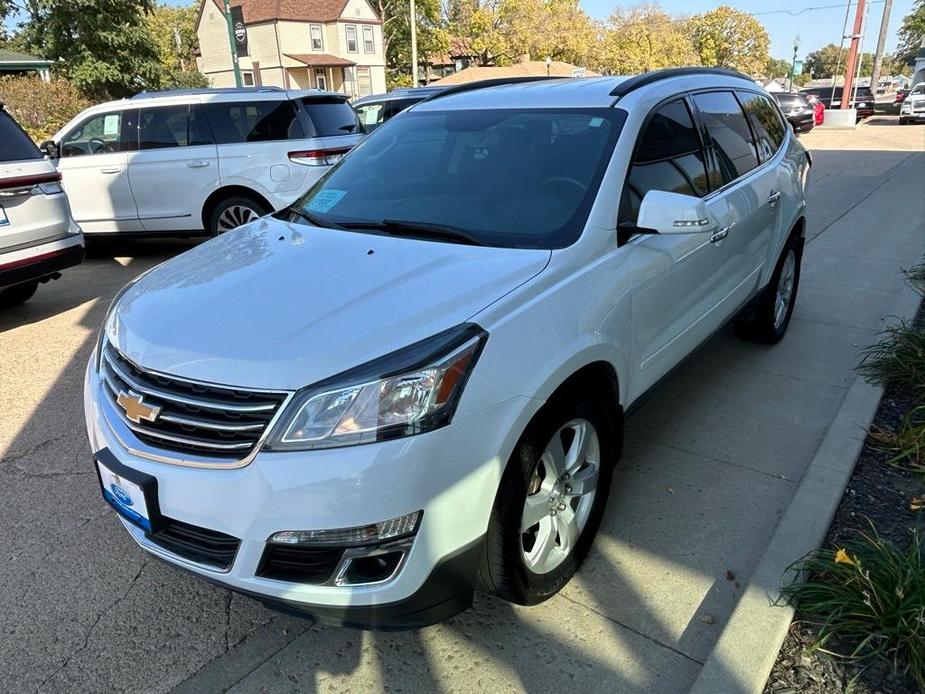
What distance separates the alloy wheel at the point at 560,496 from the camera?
2.36 meters

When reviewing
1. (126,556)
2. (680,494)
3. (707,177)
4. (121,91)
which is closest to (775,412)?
(680,494)

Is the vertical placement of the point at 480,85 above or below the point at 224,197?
above

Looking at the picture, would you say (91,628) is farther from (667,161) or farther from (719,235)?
(719,235)

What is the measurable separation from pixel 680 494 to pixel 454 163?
6.13 feet

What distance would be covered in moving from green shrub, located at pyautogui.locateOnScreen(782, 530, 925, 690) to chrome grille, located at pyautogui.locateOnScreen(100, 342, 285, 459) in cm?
188

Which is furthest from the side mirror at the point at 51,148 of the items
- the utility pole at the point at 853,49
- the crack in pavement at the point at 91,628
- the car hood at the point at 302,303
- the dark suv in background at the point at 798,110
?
the utility pole at the point at 853,49

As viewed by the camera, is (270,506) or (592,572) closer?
(270,506)

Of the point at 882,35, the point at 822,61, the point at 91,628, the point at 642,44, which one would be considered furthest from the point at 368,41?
the point at 822,61

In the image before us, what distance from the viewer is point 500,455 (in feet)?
6.69

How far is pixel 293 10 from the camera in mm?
45312

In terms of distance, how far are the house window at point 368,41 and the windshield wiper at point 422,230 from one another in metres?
50.6

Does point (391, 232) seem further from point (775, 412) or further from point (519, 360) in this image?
point (775, 412)

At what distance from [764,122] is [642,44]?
5870 centimetres

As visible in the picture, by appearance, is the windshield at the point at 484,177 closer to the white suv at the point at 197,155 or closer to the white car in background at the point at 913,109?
the white suv at the point at 197,155
